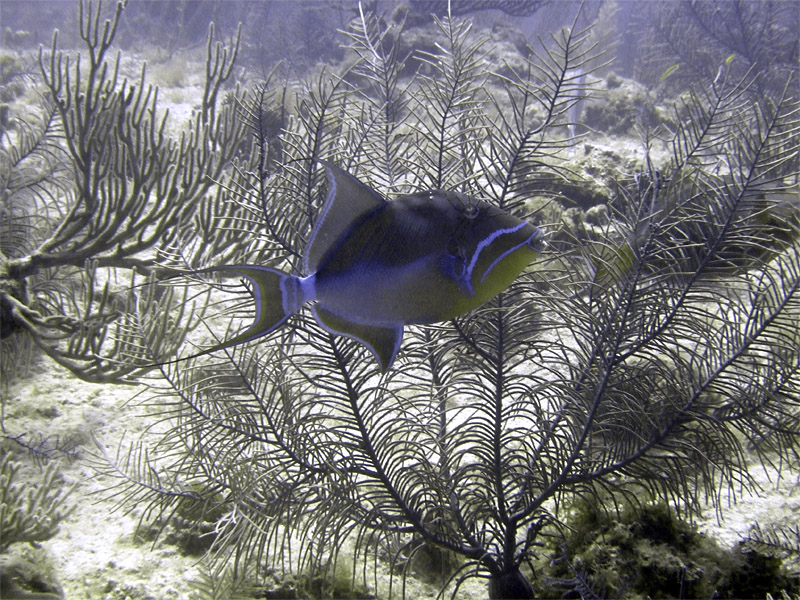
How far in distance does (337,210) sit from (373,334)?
0.33 m

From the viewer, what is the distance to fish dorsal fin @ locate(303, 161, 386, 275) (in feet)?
3.93

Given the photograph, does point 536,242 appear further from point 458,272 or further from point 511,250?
point 458,272

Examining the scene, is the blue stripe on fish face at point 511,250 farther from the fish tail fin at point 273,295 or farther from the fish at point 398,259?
the fish tail fin at point 273,295

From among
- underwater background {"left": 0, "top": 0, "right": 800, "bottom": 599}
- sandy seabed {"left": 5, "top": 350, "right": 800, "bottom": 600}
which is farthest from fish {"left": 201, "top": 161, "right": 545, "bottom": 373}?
sandy seabed {"left": 5, "top": 350, "right": 800, "bottom": 600}

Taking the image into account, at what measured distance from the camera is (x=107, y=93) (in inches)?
151

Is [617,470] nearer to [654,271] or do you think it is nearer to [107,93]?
[654,271]

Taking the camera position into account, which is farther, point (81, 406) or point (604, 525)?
point (81, 406)

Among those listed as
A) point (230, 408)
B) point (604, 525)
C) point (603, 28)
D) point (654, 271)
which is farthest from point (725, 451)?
point (603, 28)

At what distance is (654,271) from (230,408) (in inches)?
74.5

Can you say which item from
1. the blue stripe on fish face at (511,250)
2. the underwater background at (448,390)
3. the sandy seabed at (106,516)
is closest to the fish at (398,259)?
the blue stripe on fish face at (511,250)

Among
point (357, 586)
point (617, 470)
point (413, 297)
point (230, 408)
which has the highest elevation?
point (413, 297)

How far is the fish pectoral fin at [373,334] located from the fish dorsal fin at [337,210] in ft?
0.47

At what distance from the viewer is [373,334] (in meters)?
1.21

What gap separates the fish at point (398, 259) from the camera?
1.17 meters
